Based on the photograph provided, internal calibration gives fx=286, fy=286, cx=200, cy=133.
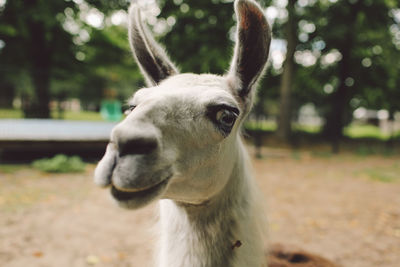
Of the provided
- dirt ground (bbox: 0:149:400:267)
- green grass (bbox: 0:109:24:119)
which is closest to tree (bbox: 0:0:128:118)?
green grass (bbox: 0:109:24:119)

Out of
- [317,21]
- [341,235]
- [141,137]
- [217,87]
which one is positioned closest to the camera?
[141,137]

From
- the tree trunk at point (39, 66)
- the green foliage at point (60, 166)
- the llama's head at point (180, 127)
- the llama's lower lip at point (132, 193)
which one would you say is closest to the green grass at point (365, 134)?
the green foliage at point (60, 166)

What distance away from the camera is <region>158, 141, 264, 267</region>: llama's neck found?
5.47 feet

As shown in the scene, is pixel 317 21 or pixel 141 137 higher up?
pixel 317 21

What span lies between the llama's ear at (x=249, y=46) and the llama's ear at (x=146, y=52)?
0.49 meters

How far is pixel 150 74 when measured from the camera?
1.97 meters

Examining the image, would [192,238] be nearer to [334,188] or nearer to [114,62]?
[334,188]

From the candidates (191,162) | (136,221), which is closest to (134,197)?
(191,162)

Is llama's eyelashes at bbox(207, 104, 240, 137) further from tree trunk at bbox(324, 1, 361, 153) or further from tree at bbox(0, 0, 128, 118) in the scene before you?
tree trunk at bbox(324, 1, 361, 153)

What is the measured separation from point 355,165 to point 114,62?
19.3m

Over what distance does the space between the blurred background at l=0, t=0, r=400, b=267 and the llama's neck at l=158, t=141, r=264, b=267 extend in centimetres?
170

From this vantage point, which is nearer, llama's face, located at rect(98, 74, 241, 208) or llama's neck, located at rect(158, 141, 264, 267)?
llama's face, located at rect(98, 74, 241, 208)

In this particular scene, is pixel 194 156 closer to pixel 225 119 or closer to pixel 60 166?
pixel 225 119

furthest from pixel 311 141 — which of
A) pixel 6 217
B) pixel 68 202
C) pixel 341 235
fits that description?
pixel 6 217
